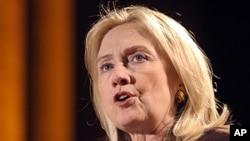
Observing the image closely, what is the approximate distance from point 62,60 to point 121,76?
0.25m

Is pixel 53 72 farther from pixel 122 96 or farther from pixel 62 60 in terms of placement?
pixel 122 96

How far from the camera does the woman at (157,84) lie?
99cm

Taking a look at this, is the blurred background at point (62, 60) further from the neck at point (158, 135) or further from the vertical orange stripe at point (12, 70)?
the neck at point (158, 135)

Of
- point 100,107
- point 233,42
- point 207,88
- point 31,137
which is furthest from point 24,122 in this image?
point 233,42

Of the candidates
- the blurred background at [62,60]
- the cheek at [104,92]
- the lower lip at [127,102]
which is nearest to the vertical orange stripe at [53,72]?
the blurred background at [62,60]

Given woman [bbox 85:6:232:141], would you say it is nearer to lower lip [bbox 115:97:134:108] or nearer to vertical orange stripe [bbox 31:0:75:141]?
lower lip [bbox 115:97:134:108]

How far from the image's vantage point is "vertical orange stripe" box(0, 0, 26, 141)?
1.18 m

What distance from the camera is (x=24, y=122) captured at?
46.1 inches

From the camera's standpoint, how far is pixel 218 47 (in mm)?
1104

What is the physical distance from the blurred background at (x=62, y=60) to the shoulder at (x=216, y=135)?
0.10 meters

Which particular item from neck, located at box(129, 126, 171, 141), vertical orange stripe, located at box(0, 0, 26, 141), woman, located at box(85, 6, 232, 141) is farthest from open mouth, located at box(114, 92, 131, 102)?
vertical orange stripe, located at box(0, 0, 26, 141)

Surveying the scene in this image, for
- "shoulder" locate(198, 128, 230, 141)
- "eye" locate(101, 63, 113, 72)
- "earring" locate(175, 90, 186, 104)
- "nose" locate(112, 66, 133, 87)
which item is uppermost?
"eye" locate(101, 63, 113, 72)

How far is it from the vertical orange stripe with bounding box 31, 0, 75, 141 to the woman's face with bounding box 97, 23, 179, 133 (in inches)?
6.6

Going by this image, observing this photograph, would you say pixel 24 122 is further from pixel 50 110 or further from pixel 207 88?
pixel 207 88
